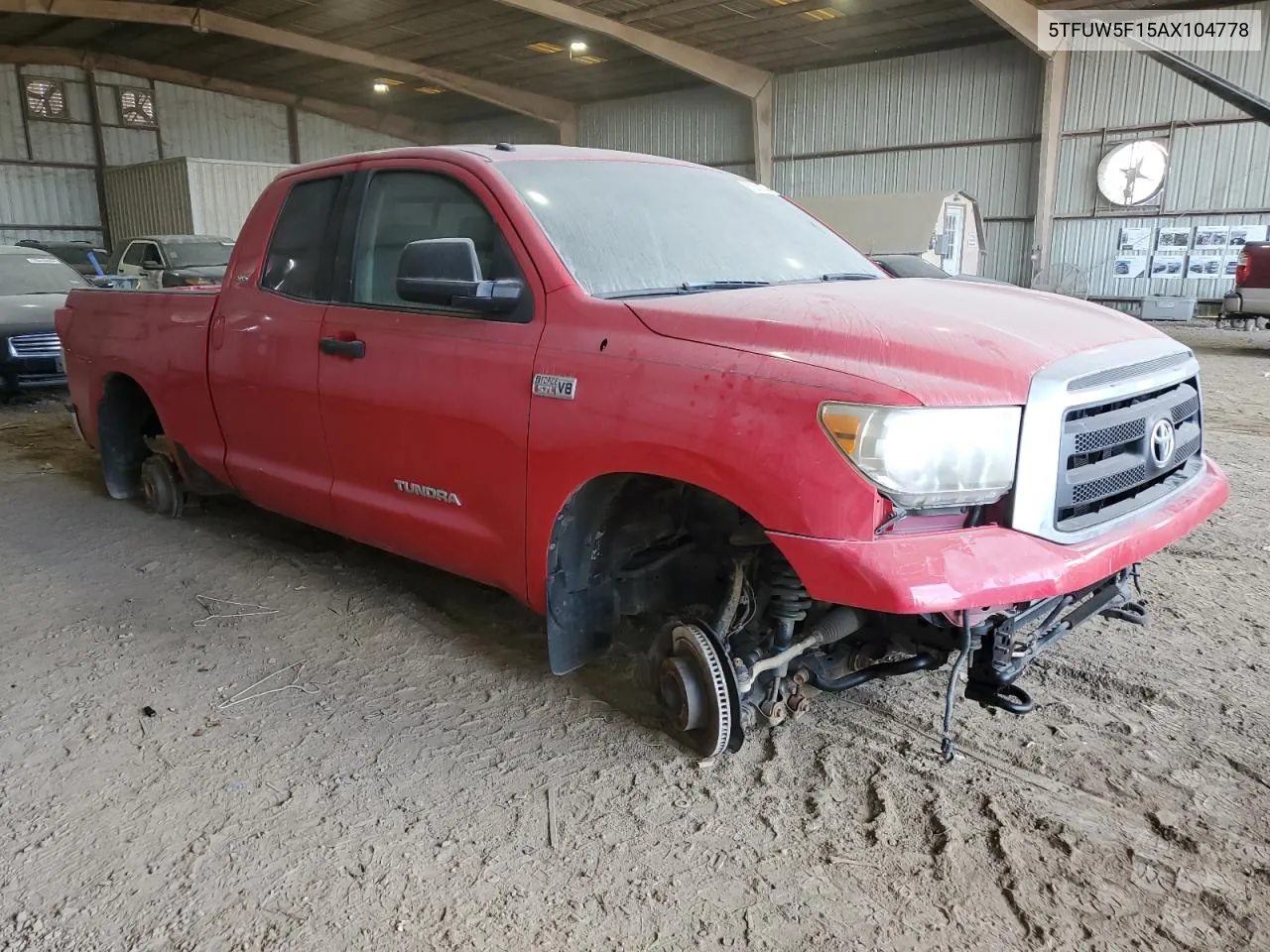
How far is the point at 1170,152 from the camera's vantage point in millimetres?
19391

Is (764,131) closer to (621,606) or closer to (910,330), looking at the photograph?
(621,606)

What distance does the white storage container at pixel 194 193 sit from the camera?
18.5 metres

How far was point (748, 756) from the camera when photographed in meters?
2.90

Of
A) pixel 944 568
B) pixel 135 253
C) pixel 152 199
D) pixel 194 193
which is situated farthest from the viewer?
pixel 152 199

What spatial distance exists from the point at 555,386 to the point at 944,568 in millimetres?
1262

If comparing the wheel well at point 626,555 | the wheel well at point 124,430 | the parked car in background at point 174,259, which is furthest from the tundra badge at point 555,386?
the parked car in background at point 174,259

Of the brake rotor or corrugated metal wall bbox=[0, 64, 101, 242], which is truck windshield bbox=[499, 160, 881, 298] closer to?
the brake rotor

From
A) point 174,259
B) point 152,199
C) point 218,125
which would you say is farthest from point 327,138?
point 174,259

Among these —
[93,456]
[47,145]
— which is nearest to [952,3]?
[93,456]

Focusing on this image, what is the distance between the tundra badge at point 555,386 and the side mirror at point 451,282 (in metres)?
0.28

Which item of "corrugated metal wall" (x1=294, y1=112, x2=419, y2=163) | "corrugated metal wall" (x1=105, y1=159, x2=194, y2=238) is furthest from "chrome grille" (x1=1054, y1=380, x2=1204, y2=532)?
"corrugated metal wall" (x1=294, y1=112, x2=419, y2=163)

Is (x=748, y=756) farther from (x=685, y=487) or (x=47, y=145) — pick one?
(x=47, y=145)

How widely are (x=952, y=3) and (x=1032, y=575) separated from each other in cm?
1972

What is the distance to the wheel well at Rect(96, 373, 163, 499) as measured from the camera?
212 inches
